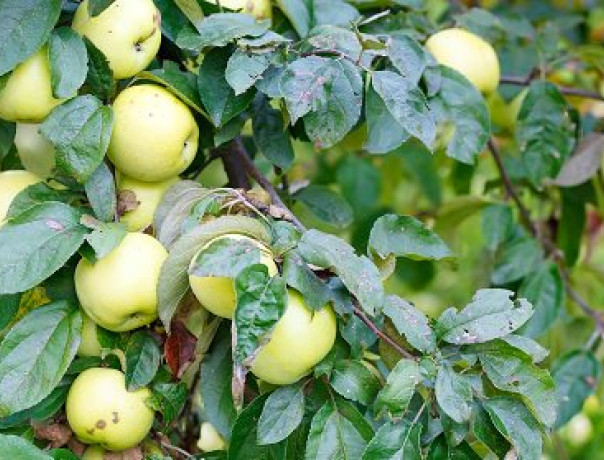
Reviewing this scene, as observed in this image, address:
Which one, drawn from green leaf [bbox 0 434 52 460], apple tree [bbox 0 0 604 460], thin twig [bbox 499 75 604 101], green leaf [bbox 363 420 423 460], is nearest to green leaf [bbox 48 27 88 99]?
apple tree [bbox 0 0 604 460]

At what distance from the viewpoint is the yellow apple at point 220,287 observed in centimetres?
92

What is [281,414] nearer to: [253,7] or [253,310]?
[253,310]

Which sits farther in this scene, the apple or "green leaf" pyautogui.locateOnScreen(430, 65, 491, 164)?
"green leaf" pyautogui.locateOnScreen(430, 65, 491, 164)

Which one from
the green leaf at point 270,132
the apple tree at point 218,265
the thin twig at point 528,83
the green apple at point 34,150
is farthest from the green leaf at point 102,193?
the thin twig at point 528,83

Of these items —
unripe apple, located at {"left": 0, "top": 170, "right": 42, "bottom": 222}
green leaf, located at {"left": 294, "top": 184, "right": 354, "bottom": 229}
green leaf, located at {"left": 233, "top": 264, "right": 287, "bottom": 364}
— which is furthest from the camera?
green leaf, located at {"left": 294, "top": 184, "right": 354, "bottom": 229}

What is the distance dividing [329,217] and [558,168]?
0.40 metres

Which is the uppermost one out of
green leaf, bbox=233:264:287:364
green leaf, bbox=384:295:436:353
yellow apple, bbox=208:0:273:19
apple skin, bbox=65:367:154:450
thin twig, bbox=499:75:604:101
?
yellow apple, bbox=208:0:273:19

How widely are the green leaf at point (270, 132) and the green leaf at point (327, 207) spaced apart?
209 mm

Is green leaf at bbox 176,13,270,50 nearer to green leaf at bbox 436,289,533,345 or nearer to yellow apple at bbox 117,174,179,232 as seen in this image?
yellow apple at bbox 117,174,179,232

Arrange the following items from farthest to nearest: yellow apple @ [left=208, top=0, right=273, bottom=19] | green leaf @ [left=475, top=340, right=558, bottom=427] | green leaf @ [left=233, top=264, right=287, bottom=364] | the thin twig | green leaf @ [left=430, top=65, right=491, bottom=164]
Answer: the thin twig, green leaf @ [left=430, top=65, right=491, bottom=164], yellow apple @ [left=208, top=0, right=273, bottom=19], green leaf @ [left=475, top=340, right=558, bottom=427], green leaf @ [left=233, top=264, right=287, bottom=364]

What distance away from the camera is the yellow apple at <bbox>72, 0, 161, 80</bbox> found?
1050mm

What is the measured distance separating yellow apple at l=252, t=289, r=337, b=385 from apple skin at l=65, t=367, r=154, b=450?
145 mm

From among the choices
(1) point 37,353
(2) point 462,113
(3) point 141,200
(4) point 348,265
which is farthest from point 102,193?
(2) point 462,113

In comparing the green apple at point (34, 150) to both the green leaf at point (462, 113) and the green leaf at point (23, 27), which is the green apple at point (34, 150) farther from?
the green leaf at point (462, 113)
